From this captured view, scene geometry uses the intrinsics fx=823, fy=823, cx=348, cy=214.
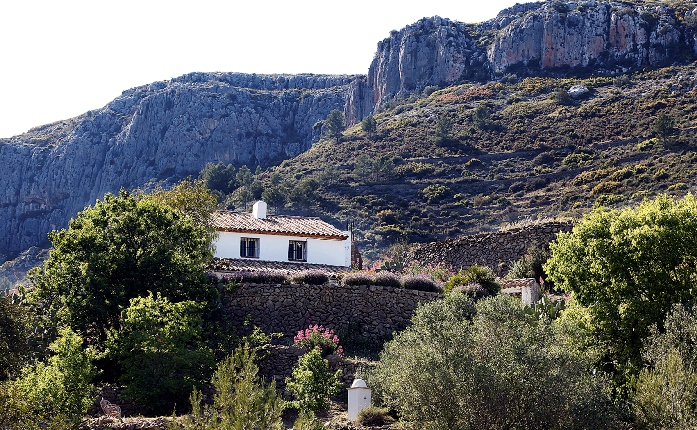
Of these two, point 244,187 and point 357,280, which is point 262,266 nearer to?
point 357,280

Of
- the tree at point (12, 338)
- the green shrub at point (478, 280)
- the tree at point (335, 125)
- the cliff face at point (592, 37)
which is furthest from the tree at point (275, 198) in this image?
the tree at point (12, 338)

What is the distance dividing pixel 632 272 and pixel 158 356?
1184 cm

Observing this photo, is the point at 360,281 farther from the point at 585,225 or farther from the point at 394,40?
the point at 394,40

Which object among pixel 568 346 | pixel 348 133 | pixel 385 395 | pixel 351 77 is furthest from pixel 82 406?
pixel 351 77

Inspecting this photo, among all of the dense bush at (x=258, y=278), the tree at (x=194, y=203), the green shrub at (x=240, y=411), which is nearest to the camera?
the green shrub at (x=240, y=411)

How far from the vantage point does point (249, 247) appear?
3353 centimetres

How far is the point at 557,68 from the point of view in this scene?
84875mm

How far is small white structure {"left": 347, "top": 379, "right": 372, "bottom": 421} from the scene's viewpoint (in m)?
19.4

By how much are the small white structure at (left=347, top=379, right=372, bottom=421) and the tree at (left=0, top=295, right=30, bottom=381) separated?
835 centimetres

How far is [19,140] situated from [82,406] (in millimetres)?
93415

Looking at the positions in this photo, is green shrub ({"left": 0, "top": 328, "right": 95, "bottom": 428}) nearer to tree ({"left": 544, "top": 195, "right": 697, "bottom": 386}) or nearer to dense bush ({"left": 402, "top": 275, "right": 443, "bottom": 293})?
tree ({"left": 544, "top": 195, "right": 697, "bottom": 386})

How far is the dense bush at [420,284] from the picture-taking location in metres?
28.0

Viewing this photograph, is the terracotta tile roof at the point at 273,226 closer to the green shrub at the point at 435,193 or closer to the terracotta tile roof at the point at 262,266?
the terracotta tile roof at the point at 262,266

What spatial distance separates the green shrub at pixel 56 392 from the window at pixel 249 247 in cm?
1499
